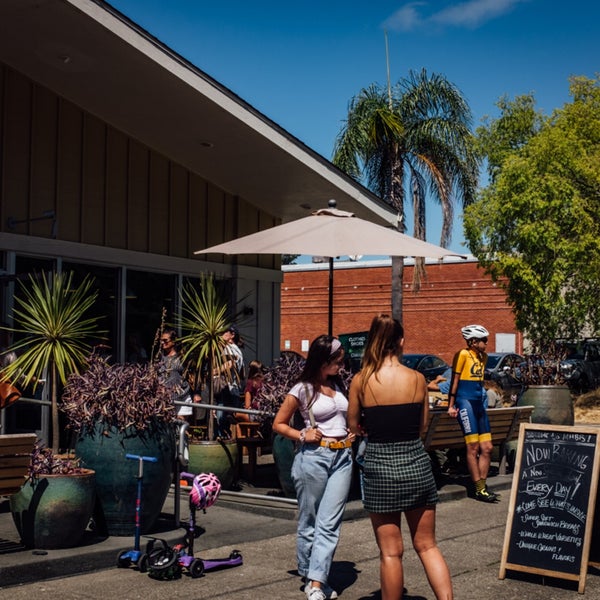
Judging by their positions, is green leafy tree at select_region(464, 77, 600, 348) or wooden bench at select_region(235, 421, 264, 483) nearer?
wooden bench at select_region(235, 421, 264, 483)

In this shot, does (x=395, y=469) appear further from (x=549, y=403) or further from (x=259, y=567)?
(x=549, y=403)

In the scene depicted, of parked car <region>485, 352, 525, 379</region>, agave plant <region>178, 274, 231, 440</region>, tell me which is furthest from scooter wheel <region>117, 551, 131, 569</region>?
parked car <region>485, 352, 525, 379</region>

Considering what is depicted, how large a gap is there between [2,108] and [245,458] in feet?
17.6

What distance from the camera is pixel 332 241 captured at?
31.0ft

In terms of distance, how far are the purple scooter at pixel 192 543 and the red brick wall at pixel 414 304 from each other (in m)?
36.1

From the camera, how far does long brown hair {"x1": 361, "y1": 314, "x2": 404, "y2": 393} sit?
5.57 meters

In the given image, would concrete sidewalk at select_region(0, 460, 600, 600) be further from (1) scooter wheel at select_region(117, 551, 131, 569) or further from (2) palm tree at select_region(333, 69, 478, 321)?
(2) palm tree at select_region(333, 69, 478, 321)

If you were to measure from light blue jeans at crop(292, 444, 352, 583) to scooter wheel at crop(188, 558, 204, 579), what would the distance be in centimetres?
74

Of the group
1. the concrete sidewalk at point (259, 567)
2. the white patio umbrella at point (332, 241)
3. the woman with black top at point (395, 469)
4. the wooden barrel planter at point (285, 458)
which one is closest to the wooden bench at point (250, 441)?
the wooden barrel planter at point (285, 458)

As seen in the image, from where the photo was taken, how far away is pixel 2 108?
11.5 m

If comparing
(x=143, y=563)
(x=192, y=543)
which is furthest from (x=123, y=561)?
(x=192, y=543)

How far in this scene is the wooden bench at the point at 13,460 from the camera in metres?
6.46

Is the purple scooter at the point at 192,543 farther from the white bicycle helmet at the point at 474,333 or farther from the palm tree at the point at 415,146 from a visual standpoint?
the palm tree at the point at 415,146

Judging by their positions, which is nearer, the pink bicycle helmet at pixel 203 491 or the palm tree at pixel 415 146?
the pink bicycle helmet at pixel 203 491
